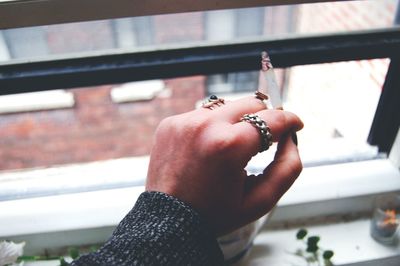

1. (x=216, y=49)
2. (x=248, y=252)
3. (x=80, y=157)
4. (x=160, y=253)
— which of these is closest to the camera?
(x=160, y=253)

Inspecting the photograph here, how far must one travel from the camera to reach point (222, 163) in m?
0.45

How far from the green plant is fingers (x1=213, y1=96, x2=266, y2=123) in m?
0.36

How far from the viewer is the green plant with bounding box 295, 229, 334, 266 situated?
728mm

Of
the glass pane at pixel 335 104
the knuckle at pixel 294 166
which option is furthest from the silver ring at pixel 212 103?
the glass pane at pixel 335 104

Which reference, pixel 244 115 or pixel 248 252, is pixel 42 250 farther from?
pixel 244 115

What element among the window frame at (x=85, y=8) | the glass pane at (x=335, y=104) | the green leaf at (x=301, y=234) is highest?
the window frame at (x=85, y=8)

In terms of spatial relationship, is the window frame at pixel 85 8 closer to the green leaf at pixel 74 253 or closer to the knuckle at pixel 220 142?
the knuckle at pixel 220 142

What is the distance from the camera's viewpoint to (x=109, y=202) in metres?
0.77

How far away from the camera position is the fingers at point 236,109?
48 centimetres

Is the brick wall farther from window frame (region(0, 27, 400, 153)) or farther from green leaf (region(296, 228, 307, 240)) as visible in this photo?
A: green leaf (region(296, 228, 307, 240))

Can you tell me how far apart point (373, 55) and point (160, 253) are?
503 mm

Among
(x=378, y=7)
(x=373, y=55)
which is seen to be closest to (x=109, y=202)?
(x=373, y=55)

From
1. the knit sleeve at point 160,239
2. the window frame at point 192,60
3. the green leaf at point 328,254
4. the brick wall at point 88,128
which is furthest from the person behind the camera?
the brick wall at point 88,128

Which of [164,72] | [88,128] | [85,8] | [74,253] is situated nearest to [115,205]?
[74,253]
